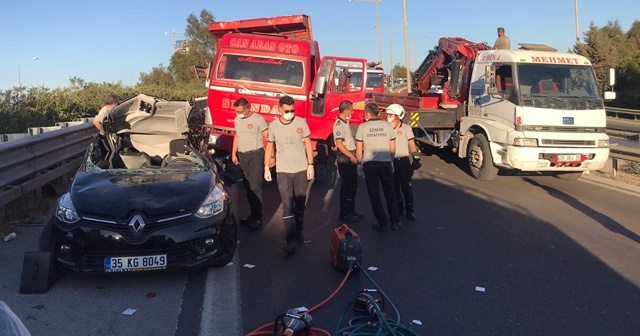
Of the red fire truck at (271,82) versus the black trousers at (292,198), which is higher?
the red fire truck at (271,82)

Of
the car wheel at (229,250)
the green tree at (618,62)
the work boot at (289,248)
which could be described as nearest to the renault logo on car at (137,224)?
the car wheel at (229,250)

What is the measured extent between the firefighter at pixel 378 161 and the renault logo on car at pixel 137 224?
128 inches

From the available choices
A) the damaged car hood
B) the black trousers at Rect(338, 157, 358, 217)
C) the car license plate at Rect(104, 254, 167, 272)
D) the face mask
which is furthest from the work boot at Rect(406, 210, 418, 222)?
the car license plate at Rect(104, 254, 167, 272)

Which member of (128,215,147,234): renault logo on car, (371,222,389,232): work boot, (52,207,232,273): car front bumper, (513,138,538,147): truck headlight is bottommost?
(371,222,389,232): work boot

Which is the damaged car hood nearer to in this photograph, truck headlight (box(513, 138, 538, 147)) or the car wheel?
the car wheel

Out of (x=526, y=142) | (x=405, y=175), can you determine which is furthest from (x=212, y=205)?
(x=526, y=142)

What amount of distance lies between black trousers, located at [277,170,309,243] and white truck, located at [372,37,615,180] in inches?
206

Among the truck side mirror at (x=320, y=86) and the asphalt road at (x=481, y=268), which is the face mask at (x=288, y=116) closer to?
the asphalt road at (x=481, y=268)

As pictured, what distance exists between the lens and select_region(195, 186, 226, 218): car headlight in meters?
5.34

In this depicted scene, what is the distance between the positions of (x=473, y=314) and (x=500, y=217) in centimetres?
381

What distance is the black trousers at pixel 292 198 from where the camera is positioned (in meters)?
6.31

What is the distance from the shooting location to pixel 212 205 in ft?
17.9

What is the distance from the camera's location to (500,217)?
8.05 metres

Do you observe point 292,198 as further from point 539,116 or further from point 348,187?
point 539,116
